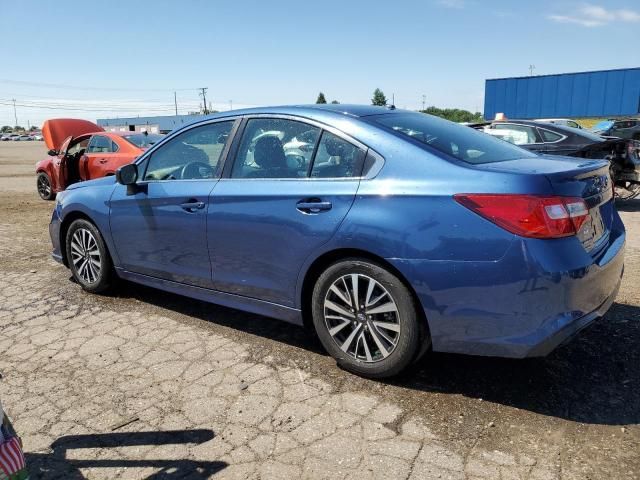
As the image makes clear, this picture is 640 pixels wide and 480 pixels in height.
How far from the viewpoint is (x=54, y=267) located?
19.9 feet

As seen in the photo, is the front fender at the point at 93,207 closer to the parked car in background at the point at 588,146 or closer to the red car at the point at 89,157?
the red car at the point at 89,157

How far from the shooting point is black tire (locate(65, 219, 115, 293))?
477cm

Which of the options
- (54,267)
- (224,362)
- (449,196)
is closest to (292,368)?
(224,362)

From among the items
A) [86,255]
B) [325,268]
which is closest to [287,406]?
[325,268]

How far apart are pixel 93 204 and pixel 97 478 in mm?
2849

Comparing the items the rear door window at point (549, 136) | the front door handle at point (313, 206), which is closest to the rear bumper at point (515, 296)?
the front door handle at point (313, 206)

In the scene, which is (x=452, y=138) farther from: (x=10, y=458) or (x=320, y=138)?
(x=10, y=458)

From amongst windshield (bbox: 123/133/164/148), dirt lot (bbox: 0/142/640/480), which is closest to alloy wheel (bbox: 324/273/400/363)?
dirt lot (bbox: 0/142/640/480)

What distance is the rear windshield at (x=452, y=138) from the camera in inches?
125

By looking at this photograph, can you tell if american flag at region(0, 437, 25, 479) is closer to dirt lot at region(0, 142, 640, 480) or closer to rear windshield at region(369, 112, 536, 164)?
dirt lot at region(0, 142, 640, 480)

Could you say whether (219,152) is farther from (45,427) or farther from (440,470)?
(440,470)

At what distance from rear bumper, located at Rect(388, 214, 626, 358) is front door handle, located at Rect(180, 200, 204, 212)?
5.11 feet

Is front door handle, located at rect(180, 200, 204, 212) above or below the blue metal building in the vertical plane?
below

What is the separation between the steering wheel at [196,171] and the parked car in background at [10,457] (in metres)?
2.26
